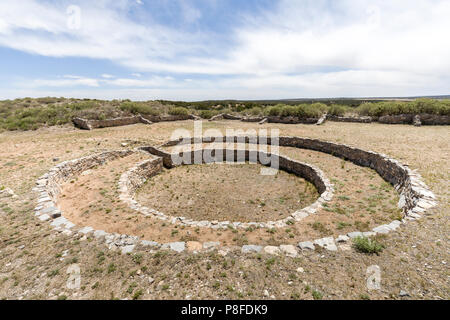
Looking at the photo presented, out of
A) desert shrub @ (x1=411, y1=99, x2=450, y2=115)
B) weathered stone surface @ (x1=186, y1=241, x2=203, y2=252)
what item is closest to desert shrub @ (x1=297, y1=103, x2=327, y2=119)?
desert shrub @ (x1=411, y1=99, x2=450, y2=115)

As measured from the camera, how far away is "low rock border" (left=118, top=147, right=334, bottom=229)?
6837 mm

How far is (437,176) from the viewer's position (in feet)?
26.1

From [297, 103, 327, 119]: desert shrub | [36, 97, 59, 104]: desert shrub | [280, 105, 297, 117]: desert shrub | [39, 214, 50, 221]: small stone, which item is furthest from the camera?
[36, 97, 59, 104]: desert shrub

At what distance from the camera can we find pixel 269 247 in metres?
5.13

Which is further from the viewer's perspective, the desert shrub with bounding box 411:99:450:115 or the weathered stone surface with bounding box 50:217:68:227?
the desert shrub with bounding box 411:99:450:115

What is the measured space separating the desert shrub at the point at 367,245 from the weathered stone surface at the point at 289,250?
→ 5.18ft

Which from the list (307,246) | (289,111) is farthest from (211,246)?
(289,111)

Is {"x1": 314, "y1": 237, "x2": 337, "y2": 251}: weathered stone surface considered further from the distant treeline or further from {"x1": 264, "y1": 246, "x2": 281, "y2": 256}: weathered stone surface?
the distant treeline

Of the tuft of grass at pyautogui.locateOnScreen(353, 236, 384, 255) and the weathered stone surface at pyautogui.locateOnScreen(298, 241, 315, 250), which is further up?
the tuft of grass at pyautogui.locateOnScreen(353, 236, 384, 255)

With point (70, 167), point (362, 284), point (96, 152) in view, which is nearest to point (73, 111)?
point (96, 152)

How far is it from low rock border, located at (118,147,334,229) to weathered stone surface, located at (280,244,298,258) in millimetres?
1411

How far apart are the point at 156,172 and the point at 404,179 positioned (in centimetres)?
1360

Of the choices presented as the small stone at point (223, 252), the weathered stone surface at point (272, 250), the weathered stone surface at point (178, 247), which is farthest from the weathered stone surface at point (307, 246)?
the weathered stone surface at point (178, 247)
